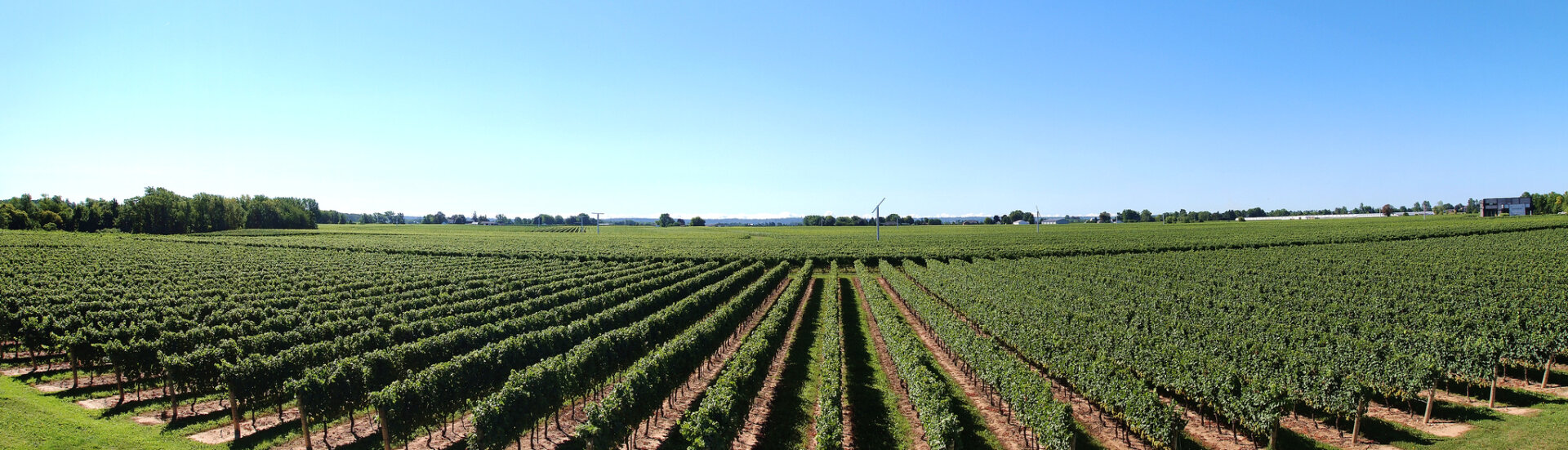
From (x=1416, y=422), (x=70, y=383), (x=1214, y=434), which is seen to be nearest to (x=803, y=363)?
(x=1214, y=434)

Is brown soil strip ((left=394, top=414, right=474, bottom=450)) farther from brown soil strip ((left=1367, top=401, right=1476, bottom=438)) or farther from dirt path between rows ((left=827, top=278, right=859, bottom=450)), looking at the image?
brown soil strip ((left=1367, top=401, right=1476, bottom=438))

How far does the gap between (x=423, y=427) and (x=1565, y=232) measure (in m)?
108

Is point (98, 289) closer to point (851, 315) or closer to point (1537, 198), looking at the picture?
point (851, 315)

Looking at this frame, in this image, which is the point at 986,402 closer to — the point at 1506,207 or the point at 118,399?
the point at 118,399

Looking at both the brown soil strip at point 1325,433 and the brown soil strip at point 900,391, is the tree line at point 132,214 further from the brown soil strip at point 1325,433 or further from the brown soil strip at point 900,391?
the brown soil strip at point 1325,433

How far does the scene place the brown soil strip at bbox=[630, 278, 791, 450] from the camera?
15.5m

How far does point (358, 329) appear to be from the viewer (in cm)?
2394

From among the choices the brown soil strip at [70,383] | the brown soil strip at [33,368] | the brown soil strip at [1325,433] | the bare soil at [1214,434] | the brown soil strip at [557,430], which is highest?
the brown soil strip at [33,368]

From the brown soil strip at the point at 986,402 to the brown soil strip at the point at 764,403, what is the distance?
6223mm

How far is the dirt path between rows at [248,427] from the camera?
1477 cm

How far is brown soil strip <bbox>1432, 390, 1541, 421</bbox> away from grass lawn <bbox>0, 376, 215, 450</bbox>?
109 feet

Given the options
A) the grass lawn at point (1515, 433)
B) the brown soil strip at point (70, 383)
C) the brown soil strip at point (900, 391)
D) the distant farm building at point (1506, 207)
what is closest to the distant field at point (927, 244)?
the distant farm building at point (1506, 207)

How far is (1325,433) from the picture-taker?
49.8ft

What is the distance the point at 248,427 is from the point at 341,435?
2.88 m
